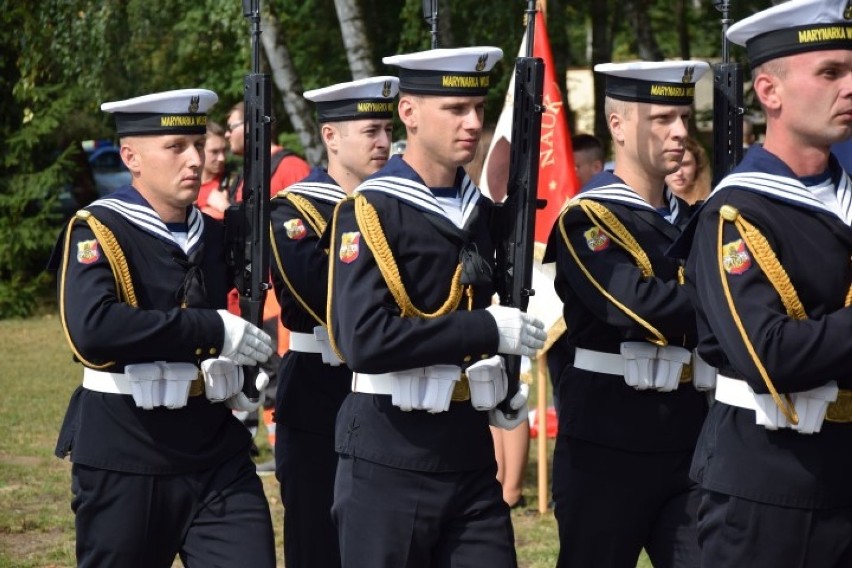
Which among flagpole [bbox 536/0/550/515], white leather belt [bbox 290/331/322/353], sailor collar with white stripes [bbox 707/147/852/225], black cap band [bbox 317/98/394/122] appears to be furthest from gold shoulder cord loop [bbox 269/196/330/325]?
flagpole [bbox 536/0/550/515]

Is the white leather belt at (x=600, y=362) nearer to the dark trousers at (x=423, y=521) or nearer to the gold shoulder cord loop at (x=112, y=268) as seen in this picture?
the dark trousers at (x=423, y=521)

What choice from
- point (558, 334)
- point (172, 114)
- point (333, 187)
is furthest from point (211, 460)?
point (558, 334)

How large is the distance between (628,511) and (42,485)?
215 inches

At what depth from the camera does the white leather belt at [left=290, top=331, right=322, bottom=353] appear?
6.35m

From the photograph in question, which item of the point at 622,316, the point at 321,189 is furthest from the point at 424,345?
the point at 321,189

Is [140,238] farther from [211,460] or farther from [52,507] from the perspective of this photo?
[52,507]

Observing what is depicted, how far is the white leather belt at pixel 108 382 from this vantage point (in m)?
5.17

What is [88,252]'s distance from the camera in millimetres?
5113

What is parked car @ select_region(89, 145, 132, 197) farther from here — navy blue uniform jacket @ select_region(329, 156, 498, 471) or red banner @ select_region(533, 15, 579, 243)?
navy blue uniform jacket @ select_region(329, 156, 498, 471)

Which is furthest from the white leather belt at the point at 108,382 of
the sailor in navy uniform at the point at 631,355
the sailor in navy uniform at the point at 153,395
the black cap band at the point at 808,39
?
the black cap band at the point at 808,39

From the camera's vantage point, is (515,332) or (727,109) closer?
(515,332)

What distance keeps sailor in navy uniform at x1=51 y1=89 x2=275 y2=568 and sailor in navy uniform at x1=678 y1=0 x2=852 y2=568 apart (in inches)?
68.6

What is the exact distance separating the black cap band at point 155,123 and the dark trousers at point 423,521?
1405mm

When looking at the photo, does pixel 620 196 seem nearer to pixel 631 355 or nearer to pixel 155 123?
pixel 631 355
